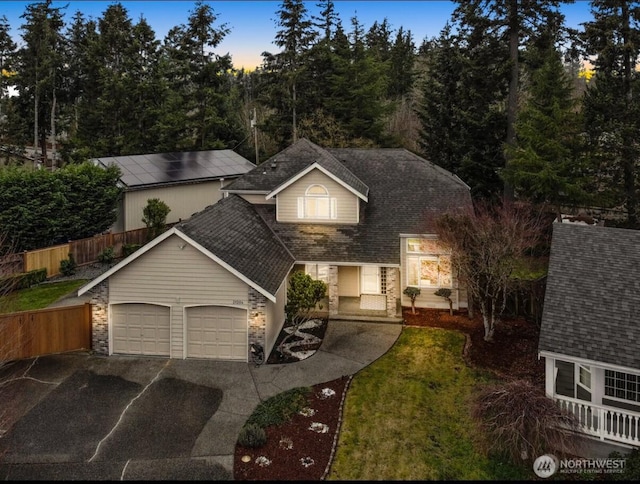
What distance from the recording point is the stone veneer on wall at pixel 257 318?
608 inches

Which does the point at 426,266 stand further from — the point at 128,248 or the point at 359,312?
the point at 128,248

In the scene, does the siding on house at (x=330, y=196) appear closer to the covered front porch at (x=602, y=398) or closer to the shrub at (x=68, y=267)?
the shrub at (x=68, y=267)

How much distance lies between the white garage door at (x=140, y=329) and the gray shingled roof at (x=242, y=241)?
9.91 ft

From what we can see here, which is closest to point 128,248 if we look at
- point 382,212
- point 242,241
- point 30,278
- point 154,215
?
point 154,215

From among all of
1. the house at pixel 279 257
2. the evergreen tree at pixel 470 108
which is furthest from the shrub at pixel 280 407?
the evergreen tree at pixel 470 108

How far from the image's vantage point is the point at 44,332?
15.7 m

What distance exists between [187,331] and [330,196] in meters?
9.43

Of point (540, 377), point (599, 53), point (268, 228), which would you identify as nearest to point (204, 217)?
point (268, 228)

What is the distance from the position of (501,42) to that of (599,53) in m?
6.91

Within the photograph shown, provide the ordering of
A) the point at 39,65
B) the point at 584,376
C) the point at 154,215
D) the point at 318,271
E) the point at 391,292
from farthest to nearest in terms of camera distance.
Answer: the point at 39,65, the point at 154,215, the point at 318,271, the point at 391,292, the point at 584,376

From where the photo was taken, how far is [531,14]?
25531mm

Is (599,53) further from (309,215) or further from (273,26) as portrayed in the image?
(273,26)

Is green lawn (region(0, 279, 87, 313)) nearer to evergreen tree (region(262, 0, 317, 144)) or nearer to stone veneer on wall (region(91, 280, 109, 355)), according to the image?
stone veneer on wall (region(91, 280, 109, 355))

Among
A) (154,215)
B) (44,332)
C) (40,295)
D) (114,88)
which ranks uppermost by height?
(114,88)
